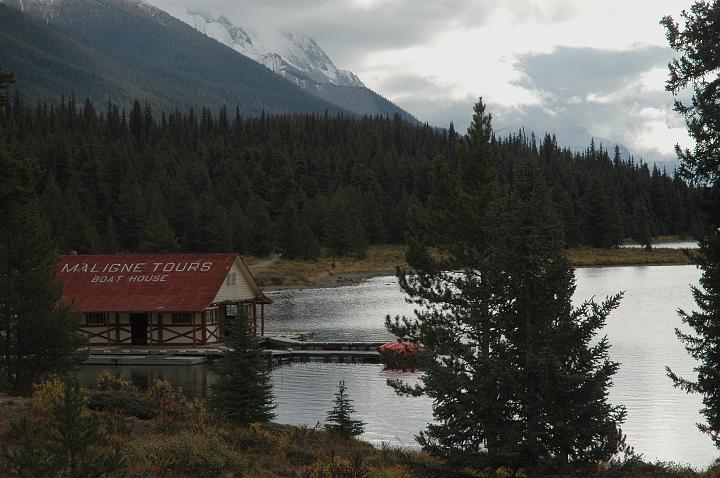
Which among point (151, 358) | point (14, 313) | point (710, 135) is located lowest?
point (151, 358)

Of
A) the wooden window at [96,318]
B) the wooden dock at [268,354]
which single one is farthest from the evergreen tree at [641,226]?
the wooden window at [96,318]

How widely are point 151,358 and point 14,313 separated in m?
17.0

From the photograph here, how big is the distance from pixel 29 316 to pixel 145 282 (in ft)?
65.8

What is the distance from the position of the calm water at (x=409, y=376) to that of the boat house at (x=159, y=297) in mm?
4472

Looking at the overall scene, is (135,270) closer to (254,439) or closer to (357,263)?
(254,439)

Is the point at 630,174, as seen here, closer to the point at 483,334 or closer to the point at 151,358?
the point at 151,358

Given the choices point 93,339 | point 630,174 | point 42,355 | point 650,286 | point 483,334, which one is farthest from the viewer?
point 630,174

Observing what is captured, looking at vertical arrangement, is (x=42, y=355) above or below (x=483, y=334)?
below

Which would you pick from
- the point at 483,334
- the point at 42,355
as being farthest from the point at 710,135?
the point at 42,355

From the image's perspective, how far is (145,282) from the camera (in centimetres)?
5178

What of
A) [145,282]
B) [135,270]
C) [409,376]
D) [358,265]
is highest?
[135,270]

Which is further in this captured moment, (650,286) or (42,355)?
(650,286)

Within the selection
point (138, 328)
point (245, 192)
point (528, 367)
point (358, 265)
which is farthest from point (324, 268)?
point (528, 367)

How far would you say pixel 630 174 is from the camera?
19075 cm
